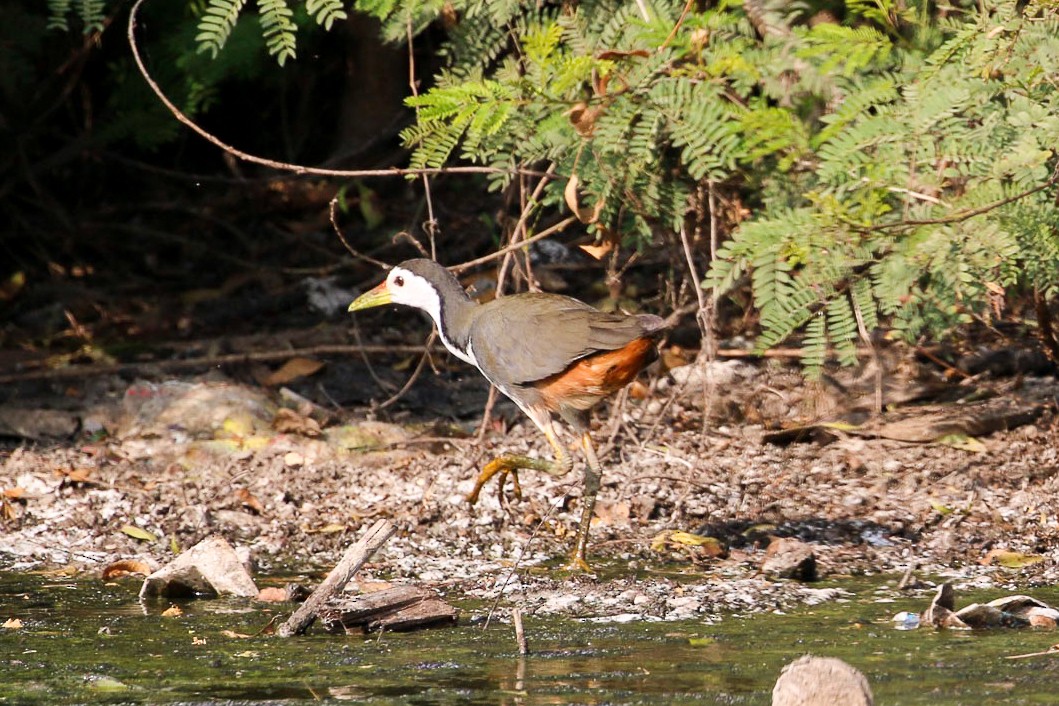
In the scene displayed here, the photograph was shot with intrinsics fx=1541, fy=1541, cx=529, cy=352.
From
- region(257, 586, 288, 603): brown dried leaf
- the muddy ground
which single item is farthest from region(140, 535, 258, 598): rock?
the muddy ground

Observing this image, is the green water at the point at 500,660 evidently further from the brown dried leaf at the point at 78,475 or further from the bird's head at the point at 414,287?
the bird's head at the point at 414,287

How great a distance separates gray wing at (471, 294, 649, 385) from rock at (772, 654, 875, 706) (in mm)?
2204

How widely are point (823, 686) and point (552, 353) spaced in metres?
2.47

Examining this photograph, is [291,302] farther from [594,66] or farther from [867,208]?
[867,208]

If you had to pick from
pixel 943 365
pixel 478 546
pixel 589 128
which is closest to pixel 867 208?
pixel 589 128

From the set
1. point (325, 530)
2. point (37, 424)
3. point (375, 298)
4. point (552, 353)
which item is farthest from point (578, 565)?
point (37, 424)

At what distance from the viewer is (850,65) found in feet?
16.7

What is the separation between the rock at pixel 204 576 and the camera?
473cm

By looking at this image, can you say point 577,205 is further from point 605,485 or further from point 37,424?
point 37,424

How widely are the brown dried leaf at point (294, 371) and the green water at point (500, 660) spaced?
9.95 feet

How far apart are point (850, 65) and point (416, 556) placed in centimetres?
223

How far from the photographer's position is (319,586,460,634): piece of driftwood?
13.8 ft

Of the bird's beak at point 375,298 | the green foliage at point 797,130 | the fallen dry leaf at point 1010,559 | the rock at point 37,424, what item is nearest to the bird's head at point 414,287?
the bird's beak at point 375,298

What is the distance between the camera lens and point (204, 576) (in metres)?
4.79
